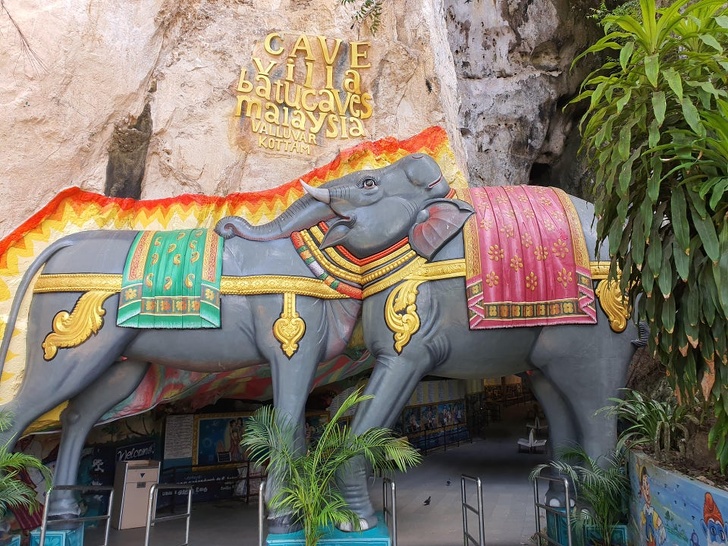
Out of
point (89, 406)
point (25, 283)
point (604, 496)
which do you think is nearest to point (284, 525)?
point (89, 406)

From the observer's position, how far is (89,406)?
550 cm

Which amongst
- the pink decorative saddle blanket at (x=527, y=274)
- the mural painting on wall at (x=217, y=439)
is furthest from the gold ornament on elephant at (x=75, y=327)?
the pink decorative saddle blanket at (x=527, y=274)

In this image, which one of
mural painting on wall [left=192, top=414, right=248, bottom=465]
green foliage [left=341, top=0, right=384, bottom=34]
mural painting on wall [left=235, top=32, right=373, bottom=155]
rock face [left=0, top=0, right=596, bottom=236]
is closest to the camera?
rock face [left=0, top=0, right=596, bottom=236]

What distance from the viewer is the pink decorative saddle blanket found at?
493cm

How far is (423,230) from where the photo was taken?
512 centimetres

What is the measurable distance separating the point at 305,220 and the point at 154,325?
1460 mm

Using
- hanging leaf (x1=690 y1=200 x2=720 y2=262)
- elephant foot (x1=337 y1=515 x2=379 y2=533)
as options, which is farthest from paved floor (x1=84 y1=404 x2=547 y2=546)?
hanging leaf (x1=690 y1=200 x2=720 y2=262)

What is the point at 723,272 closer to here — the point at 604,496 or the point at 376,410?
the point at 604,496

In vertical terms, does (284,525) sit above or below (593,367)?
below

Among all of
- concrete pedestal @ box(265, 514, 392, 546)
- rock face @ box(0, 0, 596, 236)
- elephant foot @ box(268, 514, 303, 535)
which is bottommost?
concrete pedestal @ box(265, 514, 392, 546)

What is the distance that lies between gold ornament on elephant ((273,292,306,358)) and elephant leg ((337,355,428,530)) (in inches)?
25.6

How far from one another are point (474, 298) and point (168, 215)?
3.00 meters

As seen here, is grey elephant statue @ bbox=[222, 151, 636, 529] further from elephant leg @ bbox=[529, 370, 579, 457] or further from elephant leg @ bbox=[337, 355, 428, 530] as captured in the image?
elephant leg @ bbox=[529, 370, 579, 457]

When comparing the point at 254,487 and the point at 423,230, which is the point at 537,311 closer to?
the point at 423,230
